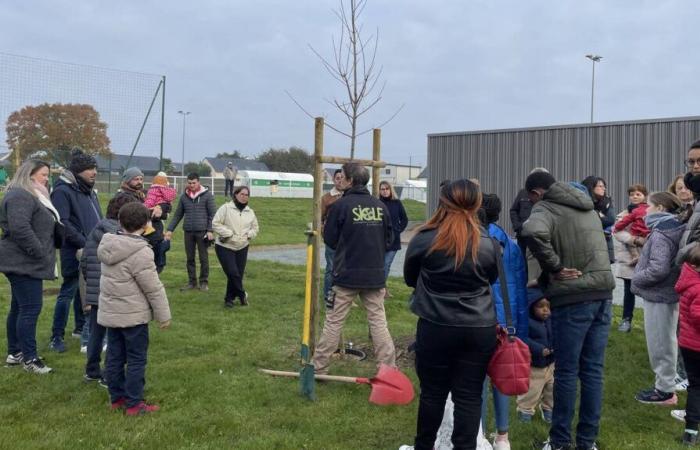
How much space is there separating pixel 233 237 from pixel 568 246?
5.44m

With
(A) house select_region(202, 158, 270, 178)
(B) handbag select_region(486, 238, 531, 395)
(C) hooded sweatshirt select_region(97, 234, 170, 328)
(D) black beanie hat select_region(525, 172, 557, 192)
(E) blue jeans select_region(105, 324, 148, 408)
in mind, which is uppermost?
(A) house select_region(202, 158, 270, 178)

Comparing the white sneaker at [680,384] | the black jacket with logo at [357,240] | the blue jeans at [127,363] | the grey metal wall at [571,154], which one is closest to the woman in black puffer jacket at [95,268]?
the blue jeans at [127,363]

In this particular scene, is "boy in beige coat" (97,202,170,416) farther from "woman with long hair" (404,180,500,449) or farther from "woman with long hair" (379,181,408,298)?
"woman with long hair" (379,181,408,298)

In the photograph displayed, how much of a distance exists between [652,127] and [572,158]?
2628mm

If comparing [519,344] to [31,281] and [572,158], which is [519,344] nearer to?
[31,281]

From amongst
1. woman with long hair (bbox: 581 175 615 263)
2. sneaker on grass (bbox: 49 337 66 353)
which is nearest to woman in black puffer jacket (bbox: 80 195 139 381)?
sneaker on grass (bbox: 49 337 66 353)

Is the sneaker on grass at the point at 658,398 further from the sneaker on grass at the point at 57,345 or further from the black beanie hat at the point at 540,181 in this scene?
the sneaker on grass at the point at 57,345

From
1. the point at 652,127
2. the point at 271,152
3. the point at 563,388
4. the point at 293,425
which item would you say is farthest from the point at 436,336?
the point at 271,152

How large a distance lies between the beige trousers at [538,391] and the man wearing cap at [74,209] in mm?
4123

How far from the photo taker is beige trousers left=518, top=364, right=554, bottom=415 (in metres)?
4.41

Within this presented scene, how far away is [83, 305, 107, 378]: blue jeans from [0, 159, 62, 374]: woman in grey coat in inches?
19.9

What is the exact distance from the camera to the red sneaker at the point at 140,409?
4430mm

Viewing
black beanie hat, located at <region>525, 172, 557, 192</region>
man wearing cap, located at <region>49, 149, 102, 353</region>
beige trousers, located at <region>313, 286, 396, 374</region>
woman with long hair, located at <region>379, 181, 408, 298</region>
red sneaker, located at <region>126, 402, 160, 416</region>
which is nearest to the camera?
black beanie hat, located at <region>525, 172, 557, 192</region>

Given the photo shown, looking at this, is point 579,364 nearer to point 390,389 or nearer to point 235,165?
point 390,389
